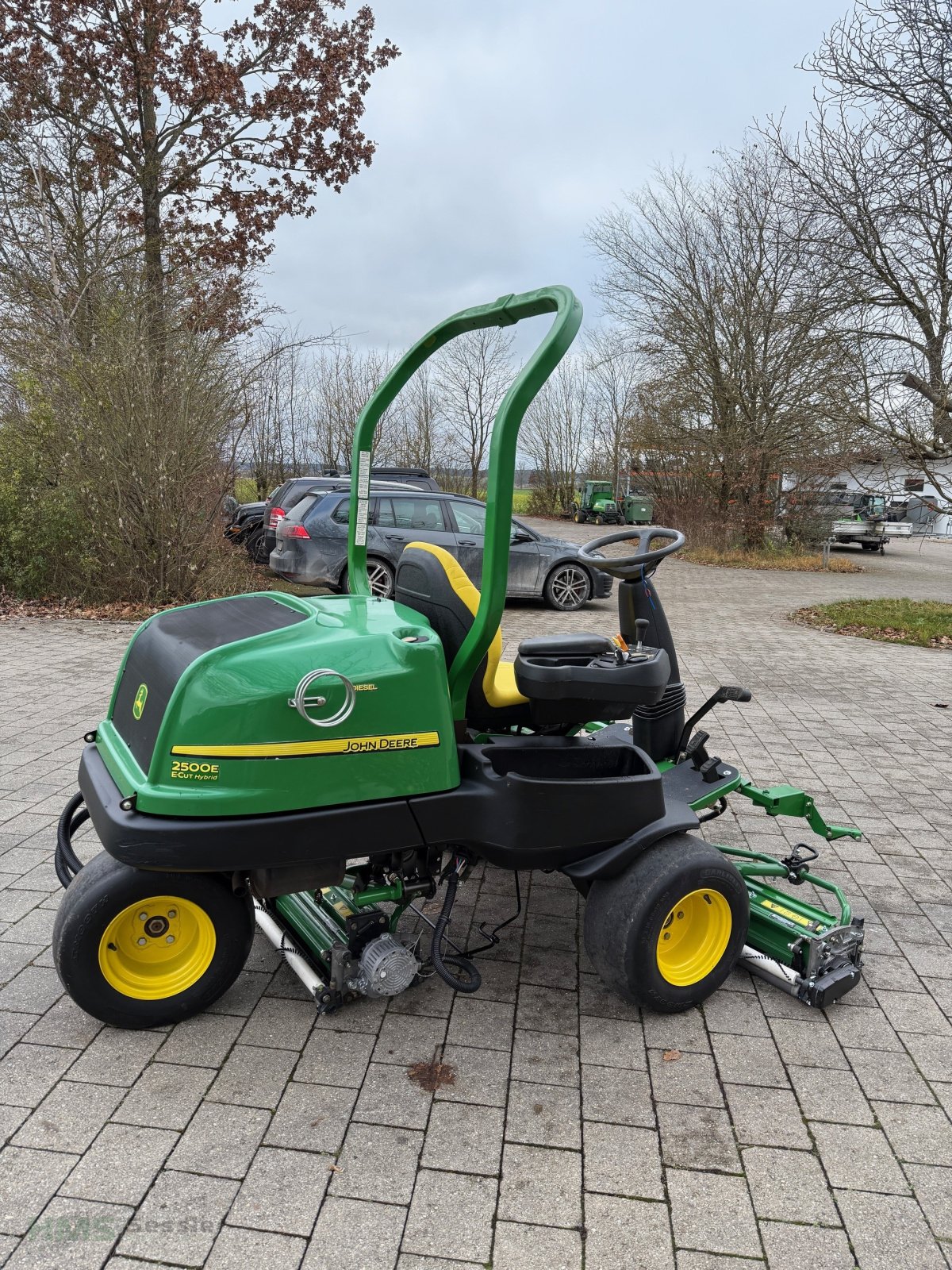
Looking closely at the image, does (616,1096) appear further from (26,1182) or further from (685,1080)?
(26,1182)

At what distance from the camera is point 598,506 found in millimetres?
31484

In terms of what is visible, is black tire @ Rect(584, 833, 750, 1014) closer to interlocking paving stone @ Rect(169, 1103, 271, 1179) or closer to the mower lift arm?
the mower lift arm

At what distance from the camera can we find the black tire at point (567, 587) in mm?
11930

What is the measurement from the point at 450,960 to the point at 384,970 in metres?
0.26

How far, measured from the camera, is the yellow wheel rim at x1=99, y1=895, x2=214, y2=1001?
263 centimetres

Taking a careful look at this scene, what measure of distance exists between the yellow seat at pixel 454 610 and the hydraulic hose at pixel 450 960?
0.58 m

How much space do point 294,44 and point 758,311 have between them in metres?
10.5

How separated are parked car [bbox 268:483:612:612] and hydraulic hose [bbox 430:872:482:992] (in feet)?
26.7

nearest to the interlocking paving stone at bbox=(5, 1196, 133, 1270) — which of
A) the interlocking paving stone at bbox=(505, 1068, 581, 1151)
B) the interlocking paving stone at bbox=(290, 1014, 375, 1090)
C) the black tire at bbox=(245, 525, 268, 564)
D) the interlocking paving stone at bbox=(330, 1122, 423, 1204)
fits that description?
the interlocking paving stone at bbox=(330, 1122, 423, 1204)

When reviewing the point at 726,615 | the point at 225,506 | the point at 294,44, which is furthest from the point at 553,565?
the point at 294,44

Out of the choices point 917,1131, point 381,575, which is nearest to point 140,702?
point 917,1131

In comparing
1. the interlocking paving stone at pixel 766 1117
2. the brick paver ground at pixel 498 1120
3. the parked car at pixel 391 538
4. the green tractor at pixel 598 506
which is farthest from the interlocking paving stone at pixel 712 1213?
the green tractor at pixel 598 506

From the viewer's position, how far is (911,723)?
666 centimetres

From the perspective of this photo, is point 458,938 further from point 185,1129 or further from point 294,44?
point 294,44
